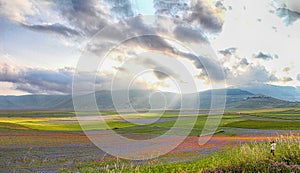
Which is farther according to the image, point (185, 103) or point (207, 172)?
point (185, 103)

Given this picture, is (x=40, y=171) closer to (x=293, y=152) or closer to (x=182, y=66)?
(x=182, y=66)

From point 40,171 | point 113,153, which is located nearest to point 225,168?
point 40,171

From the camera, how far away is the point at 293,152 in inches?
540

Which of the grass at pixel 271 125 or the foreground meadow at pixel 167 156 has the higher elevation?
the foreground meadow at pixel 167 156

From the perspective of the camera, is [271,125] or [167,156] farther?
[271,125]

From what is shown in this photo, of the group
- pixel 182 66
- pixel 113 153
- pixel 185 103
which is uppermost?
pixel 182 66

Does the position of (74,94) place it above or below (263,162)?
above

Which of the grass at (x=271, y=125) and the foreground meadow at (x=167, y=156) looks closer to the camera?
the foreground meadow at (x=167, y=156)

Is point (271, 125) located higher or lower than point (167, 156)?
lower

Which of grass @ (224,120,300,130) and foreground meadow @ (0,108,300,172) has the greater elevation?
foreground meadow @ (0,108,300,172)

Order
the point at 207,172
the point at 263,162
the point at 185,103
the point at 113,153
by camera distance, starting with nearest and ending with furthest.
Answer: the point at 207,172 < the point at 263,162 < the point at 185,103 < the point at 113,153

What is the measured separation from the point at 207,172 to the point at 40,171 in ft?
33.6

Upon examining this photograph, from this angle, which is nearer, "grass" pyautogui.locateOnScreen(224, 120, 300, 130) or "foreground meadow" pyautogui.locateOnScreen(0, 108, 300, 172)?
"foreground meadow" pyautogui.locateOnScreen(0, 108, 300, 172)

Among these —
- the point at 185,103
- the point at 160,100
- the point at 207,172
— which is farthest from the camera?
the point at 160,100
